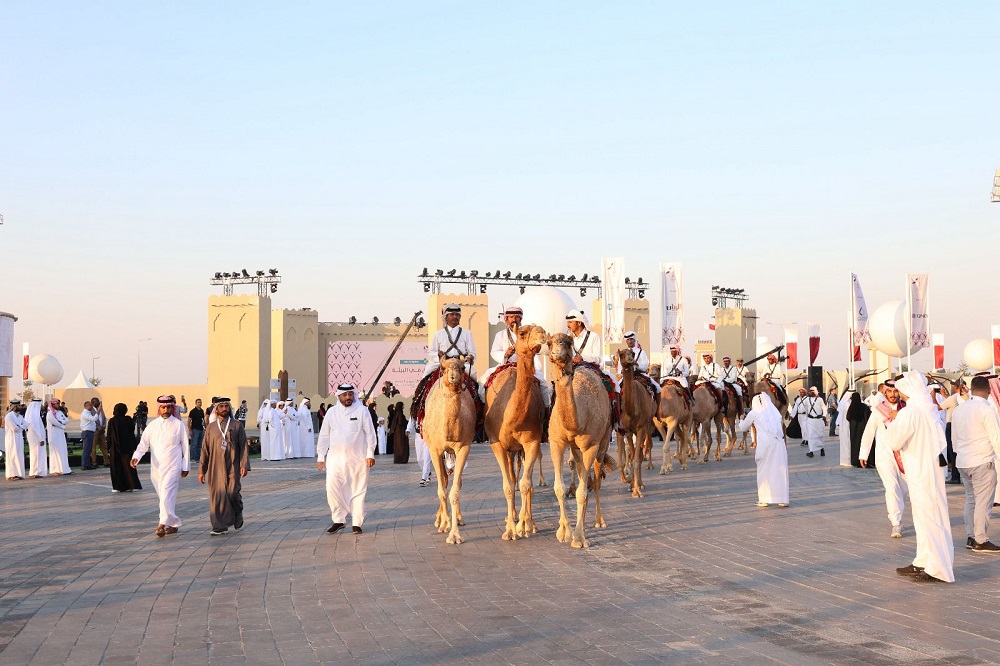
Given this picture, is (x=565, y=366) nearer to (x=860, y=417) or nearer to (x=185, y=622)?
(x=185, y=622)

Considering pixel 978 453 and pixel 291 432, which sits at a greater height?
pixel 978 453

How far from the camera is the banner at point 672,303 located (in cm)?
2784

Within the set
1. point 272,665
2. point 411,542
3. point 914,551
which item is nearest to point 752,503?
point 914,551

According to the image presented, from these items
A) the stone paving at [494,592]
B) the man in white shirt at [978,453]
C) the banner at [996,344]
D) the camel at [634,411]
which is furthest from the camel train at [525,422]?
the banner at [996,344]

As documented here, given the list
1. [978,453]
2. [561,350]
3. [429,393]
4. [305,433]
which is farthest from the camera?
[305,433]

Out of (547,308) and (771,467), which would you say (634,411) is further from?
(547,308)

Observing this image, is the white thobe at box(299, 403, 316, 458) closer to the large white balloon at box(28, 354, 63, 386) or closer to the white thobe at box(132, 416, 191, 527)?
the white thobe at box(132, 416, 191, 527)

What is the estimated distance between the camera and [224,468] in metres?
12.5

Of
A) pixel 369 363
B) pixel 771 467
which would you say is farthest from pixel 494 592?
pixel 369 363

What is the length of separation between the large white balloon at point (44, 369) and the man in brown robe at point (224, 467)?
173ft

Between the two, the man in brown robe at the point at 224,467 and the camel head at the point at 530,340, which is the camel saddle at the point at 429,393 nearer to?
the camel head at the point at 530,340

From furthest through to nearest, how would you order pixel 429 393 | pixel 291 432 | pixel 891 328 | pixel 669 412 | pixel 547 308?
pixel 547 308, pixel 891 328, pixel 291 432, pixel 669 412, pixel 429 393

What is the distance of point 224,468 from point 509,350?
3610 millimetres

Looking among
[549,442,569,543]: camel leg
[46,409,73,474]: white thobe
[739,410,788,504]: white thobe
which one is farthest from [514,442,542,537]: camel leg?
[46,409,73,474]: white thobe
